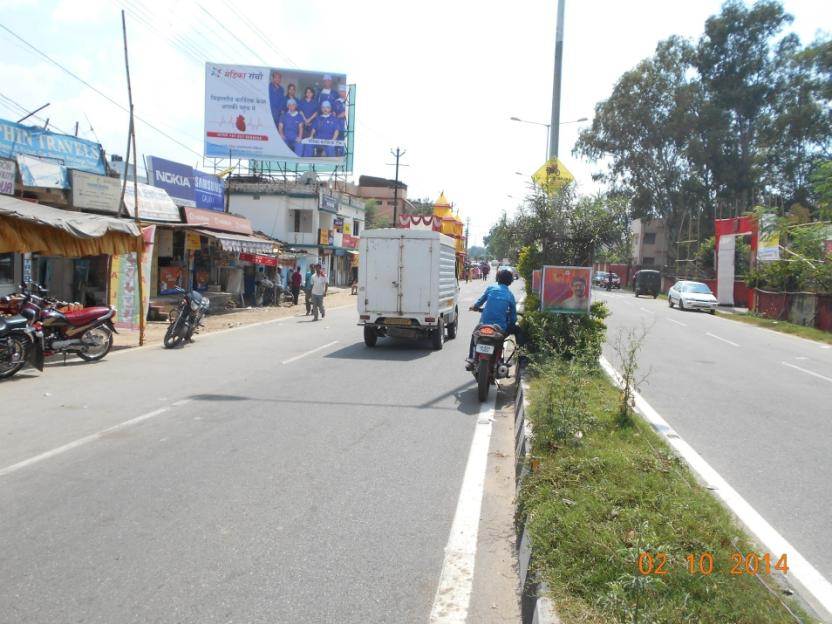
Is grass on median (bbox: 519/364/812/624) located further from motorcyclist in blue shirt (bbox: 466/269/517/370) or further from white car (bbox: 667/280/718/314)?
white car (bbox: 667/280/718/314)

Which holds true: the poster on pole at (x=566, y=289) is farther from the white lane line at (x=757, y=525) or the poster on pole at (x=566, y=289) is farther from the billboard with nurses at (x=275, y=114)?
the billboard with nurses at (x=275, y=114)

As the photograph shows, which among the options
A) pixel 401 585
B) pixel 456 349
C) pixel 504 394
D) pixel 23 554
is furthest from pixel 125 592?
pixel 456 349

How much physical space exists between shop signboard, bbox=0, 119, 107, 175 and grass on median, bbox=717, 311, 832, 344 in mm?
23129

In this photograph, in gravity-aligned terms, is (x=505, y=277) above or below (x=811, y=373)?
above

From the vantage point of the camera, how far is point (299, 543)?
13.9 feet

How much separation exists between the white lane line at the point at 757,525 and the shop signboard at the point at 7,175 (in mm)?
14603

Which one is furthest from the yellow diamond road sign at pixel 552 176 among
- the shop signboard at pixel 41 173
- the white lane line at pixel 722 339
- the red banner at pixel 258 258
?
the red banner at pixel 258 258

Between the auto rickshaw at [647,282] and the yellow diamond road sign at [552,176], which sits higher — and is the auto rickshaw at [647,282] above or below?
below

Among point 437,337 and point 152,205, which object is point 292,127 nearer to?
point 152,205

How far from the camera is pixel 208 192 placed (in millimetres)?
28359

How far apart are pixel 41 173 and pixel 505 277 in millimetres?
12885

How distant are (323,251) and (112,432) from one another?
36322 mm

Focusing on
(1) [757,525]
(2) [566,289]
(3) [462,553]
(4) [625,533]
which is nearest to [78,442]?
(3) [462,553]
